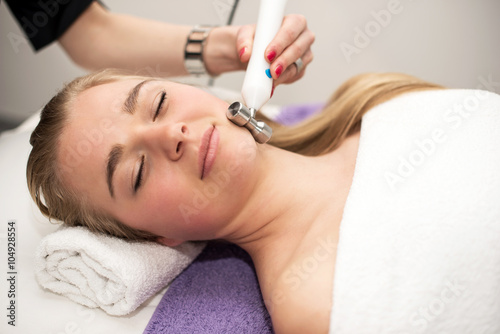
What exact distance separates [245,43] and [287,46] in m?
0.11

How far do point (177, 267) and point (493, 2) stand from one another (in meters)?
1.36

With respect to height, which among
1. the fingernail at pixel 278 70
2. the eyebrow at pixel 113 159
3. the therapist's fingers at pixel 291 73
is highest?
the fingernail at pixel 278 70

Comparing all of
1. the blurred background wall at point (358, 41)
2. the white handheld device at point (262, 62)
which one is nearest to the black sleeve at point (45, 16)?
the blurred background wall at point (358, 41)

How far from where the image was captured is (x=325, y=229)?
34.3 inches

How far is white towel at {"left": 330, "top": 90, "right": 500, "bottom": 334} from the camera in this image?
0.73 metres

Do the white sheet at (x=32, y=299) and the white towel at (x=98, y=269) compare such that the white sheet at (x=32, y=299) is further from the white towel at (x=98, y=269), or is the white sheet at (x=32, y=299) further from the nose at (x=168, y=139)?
the nose at (x=168, y=139)

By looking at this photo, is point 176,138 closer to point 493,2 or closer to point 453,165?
point 453,165

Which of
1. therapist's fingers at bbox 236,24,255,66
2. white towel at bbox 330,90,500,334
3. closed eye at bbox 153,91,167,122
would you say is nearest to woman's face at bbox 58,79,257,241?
closed eye at bbox 153,91,167,122

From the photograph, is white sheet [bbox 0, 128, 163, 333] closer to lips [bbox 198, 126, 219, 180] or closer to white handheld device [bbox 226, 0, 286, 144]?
lips [bbox 198, 126, 219, 180]

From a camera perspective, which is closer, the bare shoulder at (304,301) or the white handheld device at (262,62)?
the bare shoulder at (304,301)

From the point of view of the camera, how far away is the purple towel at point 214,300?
36.6 inches

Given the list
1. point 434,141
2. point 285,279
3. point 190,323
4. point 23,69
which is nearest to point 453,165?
point 434,141

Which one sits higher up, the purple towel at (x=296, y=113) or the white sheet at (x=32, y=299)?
the purple towel at (x=296, y=113)

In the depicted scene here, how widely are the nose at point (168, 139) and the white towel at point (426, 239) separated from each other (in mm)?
391
